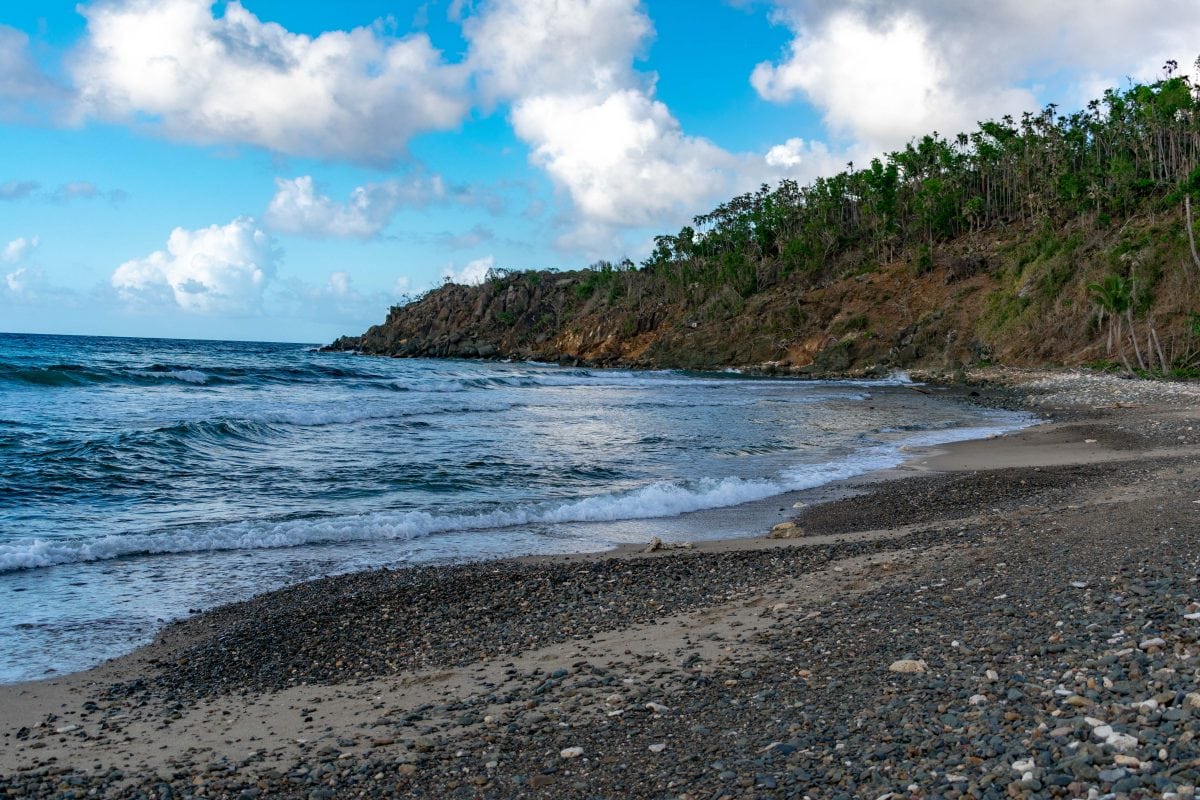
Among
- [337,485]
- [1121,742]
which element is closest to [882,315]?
[337,485]

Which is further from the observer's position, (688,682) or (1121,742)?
(688,682)

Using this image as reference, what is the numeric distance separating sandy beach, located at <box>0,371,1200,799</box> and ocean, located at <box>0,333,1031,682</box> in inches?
61.9

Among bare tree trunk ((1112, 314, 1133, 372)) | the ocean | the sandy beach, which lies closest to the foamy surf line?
the ocean

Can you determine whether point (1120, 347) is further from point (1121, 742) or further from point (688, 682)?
point (1121, 742)

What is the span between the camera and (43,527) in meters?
12.5

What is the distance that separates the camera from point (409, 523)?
13.0 m

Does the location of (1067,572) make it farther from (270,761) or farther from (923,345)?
(923,345)

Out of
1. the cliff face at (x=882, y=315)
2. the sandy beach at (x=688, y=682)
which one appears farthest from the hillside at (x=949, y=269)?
the sandy beach at (x=688, y=682)

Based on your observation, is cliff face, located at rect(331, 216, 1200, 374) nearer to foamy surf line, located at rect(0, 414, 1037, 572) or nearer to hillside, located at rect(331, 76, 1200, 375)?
hillside, located at rect(331, 76, 1200, 375)

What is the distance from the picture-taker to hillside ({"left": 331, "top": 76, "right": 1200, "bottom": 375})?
4772cm

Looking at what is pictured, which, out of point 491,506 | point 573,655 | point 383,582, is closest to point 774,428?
point 491,506

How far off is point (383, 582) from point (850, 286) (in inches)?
2716

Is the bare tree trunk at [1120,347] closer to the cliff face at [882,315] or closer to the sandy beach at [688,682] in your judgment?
the cliff face at [882,315]

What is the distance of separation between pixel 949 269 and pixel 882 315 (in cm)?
671
